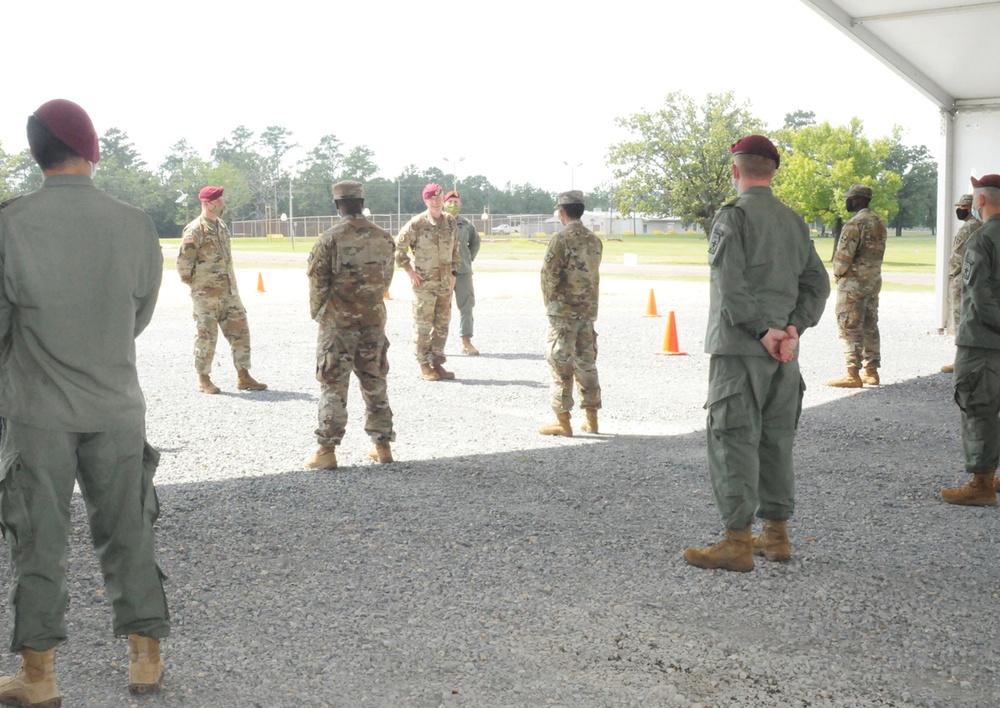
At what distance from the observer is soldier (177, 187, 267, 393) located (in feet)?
31.5

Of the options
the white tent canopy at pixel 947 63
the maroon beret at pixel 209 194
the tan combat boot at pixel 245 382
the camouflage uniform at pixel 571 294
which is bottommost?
the tan combat boot at pixel 245 382

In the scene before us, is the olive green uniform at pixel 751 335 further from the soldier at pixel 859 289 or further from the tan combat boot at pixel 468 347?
the tan combat boot at pixel 468 347

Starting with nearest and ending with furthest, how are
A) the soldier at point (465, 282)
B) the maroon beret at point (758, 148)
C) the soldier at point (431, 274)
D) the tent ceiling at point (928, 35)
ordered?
the maroon beret at point (758, 148) → the tent ceiling at point (928, 35) → the soldier at point (431, 274) → the soldier at point (465, 282)

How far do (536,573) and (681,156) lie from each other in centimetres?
6342

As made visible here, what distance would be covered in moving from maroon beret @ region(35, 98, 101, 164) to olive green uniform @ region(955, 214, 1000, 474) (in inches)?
192

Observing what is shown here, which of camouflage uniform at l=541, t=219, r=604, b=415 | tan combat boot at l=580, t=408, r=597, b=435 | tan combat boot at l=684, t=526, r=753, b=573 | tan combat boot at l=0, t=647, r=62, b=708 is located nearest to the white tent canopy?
camouflage uniform at l=541, t=219, r=604, b=415

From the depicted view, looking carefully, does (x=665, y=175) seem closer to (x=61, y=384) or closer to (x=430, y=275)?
(x=430, y=275)

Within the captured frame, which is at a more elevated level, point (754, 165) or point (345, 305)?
point (754, 165)

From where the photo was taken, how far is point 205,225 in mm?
9633

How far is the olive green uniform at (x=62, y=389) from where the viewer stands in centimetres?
309

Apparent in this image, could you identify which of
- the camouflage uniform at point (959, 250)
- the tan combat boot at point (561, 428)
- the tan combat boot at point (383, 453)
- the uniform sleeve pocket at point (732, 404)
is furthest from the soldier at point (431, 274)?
the uniform sleeve pocket at point (732, 404)

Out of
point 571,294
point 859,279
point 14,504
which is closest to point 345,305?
point 571,294

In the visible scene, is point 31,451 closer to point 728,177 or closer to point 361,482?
point 361,482

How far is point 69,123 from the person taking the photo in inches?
123
